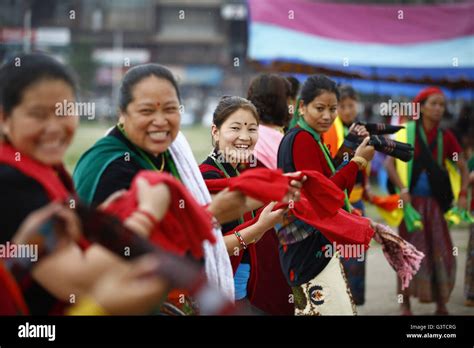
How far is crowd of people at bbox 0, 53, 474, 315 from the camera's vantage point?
1.87 m

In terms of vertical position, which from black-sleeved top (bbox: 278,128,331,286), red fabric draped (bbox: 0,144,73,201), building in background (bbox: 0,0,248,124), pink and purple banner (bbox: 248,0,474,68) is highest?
building in background (bbox: 0,0,248,124)

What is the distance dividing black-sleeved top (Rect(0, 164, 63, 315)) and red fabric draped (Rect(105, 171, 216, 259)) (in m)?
0.22

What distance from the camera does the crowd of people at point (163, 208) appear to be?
187 centimetres

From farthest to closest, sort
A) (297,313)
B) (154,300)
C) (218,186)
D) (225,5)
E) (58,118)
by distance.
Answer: (225,5) < (297,313) < (218,186) < (58,118) < (154,300)

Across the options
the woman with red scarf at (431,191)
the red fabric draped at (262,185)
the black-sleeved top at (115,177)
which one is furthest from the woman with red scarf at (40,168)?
the woman with red scarf at (431,191)

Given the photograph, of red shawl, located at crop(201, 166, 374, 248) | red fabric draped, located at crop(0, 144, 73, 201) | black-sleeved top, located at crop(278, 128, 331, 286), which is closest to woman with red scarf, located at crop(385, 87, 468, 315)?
black-sleeved top, located at crop(278, 128, 331, 286)

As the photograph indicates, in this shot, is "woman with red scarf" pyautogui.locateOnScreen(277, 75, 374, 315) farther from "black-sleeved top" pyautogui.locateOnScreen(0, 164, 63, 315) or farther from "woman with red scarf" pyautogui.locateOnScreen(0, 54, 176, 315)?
"black-sleeved top" pyautogui.locateOnScreen(0, 164, 63, 315)

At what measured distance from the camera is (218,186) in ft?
11.2
